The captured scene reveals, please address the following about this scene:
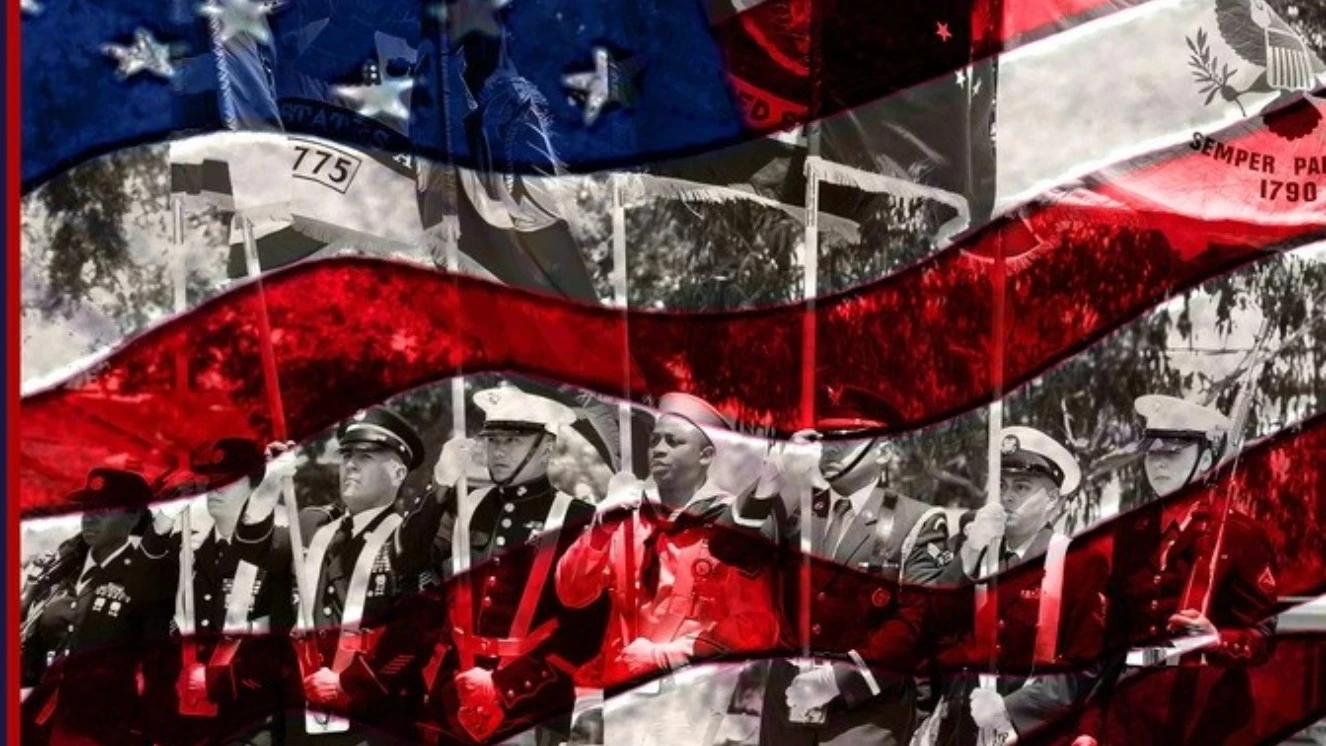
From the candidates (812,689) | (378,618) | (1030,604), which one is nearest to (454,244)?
(378,618)

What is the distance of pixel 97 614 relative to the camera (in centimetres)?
262

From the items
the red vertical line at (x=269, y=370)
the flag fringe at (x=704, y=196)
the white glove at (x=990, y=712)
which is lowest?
the white glove at (x=990, y=712)

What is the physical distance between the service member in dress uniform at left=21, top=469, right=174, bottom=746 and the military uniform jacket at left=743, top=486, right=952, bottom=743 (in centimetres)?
104

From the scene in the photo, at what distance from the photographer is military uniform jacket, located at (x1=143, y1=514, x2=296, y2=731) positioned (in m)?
2.63

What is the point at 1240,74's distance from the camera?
2.65 m

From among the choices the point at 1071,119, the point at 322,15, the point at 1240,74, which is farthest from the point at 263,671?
the point at 1240,74

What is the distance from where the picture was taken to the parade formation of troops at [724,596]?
2.66 m

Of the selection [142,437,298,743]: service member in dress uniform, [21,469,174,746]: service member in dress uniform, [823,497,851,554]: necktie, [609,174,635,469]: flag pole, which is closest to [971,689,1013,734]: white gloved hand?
[823,497,851,554]: necktie

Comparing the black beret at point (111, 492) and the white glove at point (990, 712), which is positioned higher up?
the black beret at point (111, 492)

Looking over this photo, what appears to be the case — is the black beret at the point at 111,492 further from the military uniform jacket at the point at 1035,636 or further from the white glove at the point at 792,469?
the military uniform jacket at the point at 1035,636

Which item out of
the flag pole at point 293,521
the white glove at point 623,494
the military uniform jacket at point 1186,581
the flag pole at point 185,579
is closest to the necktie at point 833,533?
the white glove at point 623,494

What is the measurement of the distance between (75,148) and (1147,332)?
1.86 meters

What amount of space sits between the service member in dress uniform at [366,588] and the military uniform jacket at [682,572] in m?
0.29

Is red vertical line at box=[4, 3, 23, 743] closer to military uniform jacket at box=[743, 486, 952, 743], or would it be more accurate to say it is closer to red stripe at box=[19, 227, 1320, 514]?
red stripe at box=[19, 227, 1320, 514]
